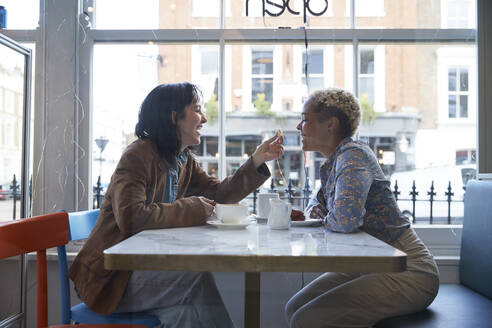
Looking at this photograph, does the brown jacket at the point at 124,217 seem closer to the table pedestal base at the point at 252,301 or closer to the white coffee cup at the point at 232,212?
the white coffee cup at the point at 232,212

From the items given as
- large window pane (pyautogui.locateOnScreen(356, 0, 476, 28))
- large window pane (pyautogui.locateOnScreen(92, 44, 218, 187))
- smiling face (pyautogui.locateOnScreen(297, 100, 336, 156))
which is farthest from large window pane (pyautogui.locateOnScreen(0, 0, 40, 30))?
large window pane (pyautogui.locateOnScreen(356, 0, 476, 28))

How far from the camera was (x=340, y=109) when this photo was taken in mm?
1670

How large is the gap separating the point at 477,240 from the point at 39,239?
5.34ft

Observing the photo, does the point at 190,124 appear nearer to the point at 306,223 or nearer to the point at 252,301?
the point at 306,223

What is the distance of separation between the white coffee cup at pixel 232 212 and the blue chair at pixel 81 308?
1.21 feet

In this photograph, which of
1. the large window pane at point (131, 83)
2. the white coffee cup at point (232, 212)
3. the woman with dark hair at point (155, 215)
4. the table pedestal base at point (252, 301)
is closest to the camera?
the table pedestal base at point (252, 301)

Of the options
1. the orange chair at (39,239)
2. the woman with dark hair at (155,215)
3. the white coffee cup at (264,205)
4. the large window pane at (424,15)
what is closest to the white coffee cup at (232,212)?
the woman with dark hair at (155,215)

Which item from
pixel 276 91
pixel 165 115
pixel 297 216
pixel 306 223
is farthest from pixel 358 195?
pixel 276 91

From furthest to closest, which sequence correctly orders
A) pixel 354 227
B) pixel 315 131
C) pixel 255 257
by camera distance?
1. pixel 315 131
2. pixel 354 227
3. pixel 255 257

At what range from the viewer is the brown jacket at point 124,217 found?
52.5 inches

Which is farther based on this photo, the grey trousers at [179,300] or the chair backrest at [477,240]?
the chair backrest at [477,240]

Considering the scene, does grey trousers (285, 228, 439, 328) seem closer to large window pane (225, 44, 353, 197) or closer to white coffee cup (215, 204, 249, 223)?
white coffee cup (215, 204, 249, 223)

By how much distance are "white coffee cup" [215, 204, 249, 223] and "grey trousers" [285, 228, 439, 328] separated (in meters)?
0.29

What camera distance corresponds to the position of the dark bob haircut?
5.15 ft
